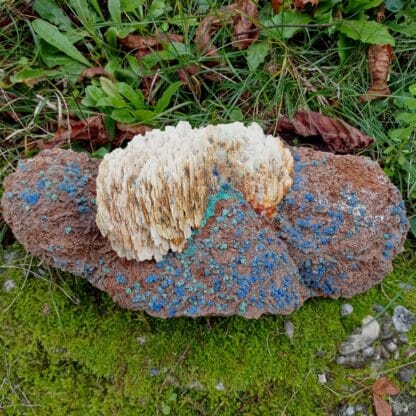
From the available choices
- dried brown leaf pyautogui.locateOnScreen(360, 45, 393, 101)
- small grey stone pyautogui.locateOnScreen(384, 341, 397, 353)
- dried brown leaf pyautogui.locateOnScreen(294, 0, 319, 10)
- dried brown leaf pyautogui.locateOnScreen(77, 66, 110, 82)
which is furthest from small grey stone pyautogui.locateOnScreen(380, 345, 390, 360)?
dried brown leaf pyautogui.locateOnScreen(77, 66, 110, 82)

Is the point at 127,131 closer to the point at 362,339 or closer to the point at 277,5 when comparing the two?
the point at 277,5

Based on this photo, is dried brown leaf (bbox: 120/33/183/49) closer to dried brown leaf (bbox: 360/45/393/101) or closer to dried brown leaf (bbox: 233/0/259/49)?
dried brown leaf (bbox: 233/0/259/49)

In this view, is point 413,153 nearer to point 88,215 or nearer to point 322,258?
point 322,258

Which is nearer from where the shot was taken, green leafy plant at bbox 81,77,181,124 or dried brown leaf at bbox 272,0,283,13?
green leafy plant at bbox 81,77,181,124

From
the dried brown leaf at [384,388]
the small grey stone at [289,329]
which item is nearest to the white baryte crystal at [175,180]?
the small grey stone at [289,329]

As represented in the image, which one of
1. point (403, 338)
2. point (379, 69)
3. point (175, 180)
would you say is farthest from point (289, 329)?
point (379, 69)

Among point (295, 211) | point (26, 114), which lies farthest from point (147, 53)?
point (295, 211)
